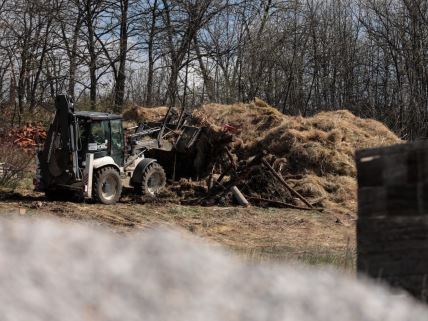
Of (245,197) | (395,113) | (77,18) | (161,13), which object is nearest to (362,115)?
(395,113)

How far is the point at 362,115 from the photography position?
33.4m

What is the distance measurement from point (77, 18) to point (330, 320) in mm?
29725

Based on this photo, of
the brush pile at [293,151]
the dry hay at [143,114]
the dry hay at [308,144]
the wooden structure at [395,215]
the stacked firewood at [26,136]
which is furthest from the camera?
the dry hay at [143,114]

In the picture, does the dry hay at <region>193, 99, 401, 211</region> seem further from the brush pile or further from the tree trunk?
the tree trunk

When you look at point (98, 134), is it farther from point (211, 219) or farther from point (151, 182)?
point (211, 219)

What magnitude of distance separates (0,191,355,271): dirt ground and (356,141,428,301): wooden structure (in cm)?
679

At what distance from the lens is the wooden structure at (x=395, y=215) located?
12.0 feet

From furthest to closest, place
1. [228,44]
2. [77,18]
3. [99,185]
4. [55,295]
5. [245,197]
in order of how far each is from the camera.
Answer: [228,44] < [77,18] < [245,197] < [99,185] < [55,295]

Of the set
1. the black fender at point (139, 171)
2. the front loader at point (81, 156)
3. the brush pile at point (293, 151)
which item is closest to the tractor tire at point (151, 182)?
the black fender at point (139, 171)

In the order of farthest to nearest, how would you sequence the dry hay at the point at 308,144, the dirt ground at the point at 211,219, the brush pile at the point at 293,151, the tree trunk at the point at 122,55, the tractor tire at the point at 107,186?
the tree trunk at the point at 122,55 → the dry hay at the point at 308,144 → the brush pile at the point at 293,151 → the tractor tire at the point at 107,186 → the dirt ground at the point at 211,219

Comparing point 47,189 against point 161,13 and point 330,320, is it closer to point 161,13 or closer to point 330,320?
point 330,320

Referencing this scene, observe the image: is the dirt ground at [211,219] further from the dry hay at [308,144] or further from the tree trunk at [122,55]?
the tree trunk at [122,55]

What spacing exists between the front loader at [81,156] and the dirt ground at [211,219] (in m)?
0.43

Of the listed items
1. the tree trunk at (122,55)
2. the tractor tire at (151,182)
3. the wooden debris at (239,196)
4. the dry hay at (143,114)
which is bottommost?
the wooden debris at (239,196)
